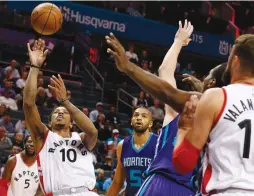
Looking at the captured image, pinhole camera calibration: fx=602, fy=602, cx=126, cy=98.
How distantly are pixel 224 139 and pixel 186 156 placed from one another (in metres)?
0.23

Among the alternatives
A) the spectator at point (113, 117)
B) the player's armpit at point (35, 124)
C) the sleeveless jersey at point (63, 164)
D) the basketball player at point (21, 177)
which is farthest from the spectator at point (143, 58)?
the player's armpit at point (35, 124)

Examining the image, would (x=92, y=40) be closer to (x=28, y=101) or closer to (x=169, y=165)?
(x=28, y=101)

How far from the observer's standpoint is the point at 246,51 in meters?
3.30

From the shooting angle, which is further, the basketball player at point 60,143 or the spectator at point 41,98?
the spectator at point 41,98

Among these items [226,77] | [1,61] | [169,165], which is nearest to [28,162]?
[169,165]

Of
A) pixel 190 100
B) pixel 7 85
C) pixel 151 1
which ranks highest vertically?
pixel 151 1

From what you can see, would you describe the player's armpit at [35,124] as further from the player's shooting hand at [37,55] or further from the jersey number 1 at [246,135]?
the jersey number 1 at [246,135]

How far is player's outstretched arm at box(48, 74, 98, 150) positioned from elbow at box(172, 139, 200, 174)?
3270 millimetres

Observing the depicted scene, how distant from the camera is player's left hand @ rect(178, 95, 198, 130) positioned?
3234mm

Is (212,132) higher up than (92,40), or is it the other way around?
(92,40)

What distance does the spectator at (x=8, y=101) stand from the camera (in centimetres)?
1494

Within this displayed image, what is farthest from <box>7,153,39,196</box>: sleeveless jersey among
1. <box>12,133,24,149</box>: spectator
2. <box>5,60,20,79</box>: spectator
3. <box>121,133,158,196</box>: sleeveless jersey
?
<box>5,60,20,79</box>: spectator

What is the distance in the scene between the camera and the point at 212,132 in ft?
10.8

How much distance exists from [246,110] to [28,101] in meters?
3.51
